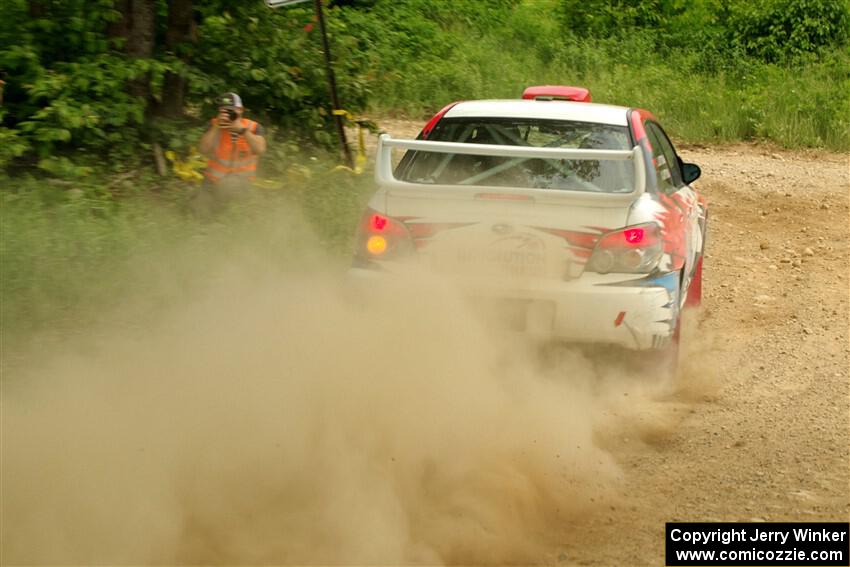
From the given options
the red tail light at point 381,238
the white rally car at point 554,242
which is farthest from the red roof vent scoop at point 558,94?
the red tail light at point 381,238

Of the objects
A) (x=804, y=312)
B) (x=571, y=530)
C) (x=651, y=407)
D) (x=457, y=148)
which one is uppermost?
A: (x=457, y=148)

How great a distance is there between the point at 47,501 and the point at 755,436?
10.9ft

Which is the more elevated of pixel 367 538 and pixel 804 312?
pixel 367 538

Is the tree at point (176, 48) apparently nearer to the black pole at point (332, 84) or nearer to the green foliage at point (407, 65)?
the green foliage at point (407, 65)

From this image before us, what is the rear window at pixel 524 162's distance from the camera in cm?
610

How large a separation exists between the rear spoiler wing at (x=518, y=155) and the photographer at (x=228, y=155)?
3061mm

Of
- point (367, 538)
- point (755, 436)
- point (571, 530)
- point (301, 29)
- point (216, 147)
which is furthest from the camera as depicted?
point (301, 29)

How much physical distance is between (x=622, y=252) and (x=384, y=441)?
1.69m

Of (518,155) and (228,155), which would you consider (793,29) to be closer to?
(228,155)

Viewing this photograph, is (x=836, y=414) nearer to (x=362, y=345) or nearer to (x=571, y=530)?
(x=571, y=530)

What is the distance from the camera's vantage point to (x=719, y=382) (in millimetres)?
6359

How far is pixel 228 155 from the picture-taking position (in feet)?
29.0

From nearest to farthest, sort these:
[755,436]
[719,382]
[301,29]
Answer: [755,436] → [719,382] → [301,29]

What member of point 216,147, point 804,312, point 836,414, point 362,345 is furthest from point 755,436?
point 216,147
